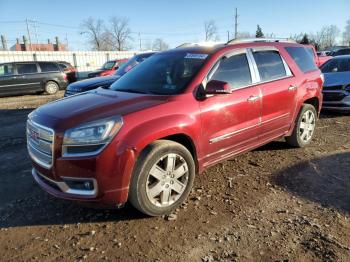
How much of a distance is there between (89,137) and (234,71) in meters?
2.21

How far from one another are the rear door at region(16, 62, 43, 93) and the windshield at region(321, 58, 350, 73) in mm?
12873

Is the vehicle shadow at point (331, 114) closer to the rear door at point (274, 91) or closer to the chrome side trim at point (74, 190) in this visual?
the rear door at point (274, 91)

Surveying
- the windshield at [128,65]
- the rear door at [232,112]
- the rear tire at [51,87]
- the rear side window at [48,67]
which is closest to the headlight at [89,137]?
the rear door at [232,112]

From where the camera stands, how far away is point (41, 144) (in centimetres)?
355

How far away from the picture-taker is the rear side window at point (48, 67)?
663 inches

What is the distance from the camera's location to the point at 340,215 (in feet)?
11.9

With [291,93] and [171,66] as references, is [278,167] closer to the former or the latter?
[291,93]

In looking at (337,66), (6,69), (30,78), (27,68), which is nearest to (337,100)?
(337,66)

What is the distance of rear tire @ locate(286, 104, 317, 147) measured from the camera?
571 cm

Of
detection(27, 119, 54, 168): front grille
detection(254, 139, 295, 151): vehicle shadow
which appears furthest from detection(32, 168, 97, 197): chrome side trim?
detection(254, 139, 295, 151): vehicle shadow

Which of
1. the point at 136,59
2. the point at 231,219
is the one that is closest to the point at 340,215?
the point at 231,219

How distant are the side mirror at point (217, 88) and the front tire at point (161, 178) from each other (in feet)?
2.46

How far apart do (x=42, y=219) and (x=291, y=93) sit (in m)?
3.98

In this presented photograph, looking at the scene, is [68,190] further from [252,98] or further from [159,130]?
[252,98]
